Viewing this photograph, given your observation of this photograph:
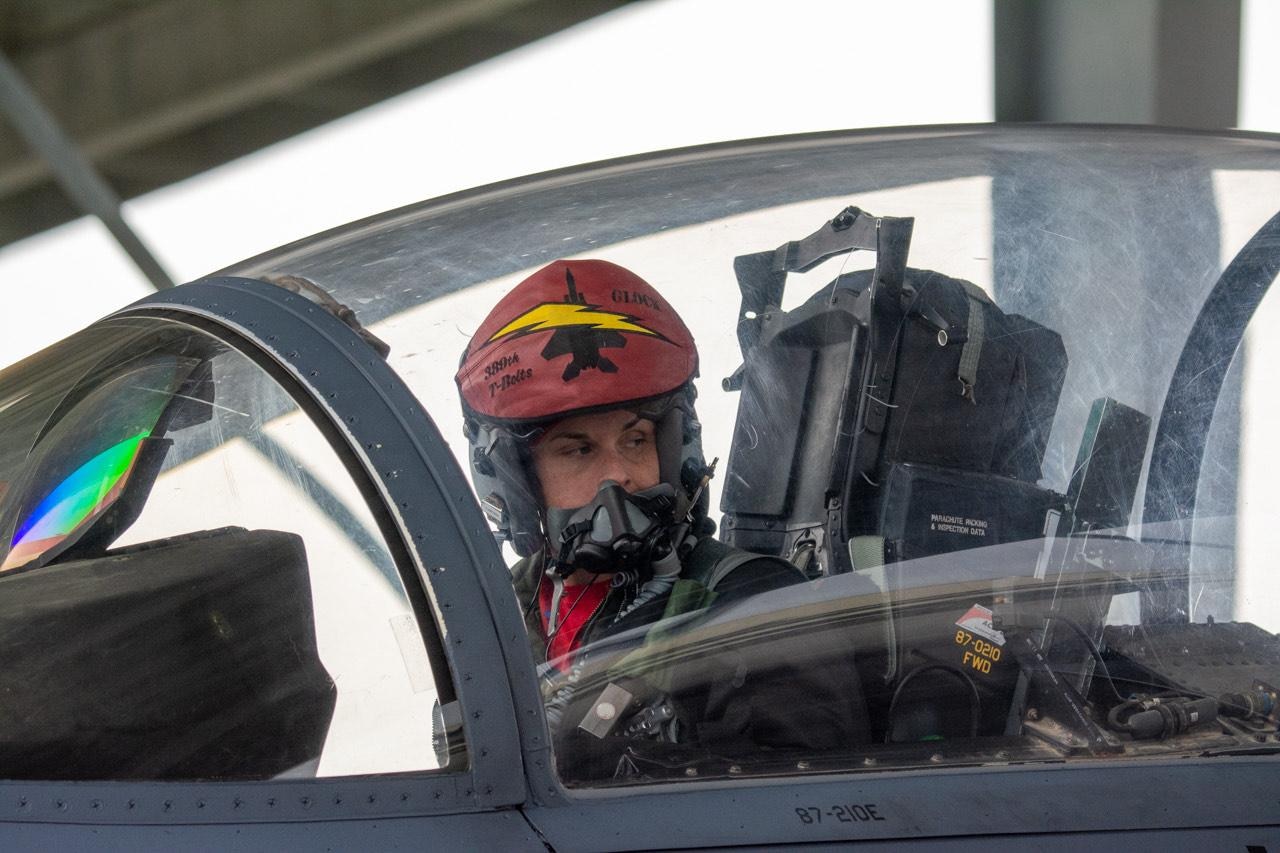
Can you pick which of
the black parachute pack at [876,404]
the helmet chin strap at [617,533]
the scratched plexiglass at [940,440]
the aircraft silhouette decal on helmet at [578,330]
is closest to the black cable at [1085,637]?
the scratched plexiglass at [940,440]

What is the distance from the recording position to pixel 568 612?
5.04ft

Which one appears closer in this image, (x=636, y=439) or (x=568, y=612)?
(x=568, y=612)

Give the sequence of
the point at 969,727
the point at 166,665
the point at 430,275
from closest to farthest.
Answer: the point at 166,665 < the point at 969,727 < the point at 430,275

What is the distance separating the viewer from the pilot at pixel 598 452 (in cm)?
155

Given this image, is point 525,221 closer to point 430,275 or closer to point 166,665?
point 430,275

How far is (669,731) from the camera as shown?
143 cm

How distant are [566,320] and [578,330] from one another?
2cm

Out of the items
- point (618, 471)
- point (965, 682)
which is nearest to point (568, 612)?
point (618, 471)

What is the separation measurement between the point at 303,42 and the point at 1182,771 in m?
6.02

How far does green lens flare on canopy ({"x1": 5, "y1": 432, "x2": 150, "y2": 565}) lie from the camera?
5.03ft

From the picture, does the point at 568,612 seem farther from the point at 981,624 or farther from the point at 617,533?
the point at 981,624

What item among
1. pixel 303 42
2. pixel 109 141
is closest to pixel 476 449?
pixel 303 42

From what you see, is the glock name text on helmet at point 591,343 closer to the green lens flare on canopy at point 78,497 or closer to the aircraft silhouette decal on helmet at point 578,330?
the aircraft silhouette decal on helmet at point 578,330

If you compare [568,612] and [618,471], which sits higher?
[618,471]
